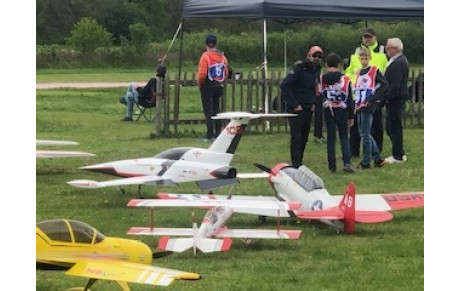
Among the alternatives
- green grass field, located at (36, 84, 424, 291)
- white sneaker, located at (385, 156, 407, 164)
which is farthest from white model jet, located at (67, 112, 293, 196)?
white sneaker, located at (385, 156, 407, 164)

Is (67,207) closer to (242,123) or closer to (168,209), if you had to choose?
(168,209)

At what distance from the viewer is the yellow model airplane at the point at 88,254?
6195mm

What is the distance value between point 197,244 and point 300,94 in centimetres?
596

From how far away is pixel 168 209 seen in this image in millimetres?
10836

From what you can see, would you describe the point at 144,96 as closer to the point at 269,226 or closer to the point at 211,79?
the point at 211,79

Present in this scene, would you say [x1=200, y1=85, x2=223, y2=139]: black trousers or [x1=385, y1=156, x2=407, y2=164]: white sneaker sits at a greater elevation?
[x1=200, y1=85, x2=223, y2=139]: black trousers

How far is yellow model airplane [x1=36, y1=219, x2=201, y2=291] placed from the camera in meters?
6.20

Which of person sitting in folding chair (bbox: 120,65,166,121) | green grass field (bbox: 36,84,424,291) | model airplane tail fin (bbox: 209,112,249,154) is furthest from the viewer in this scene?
person sitting in folding chair (bbox: 120,65,166,121)

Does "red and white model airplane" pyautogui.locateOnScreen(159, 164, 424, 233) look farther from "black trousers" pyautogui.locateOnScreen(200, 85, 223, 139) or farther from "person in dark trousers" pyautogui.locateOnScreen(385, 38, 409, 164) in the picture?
"black trousers" pyautogui.locateOnScreen(200, 85, 223, 139)

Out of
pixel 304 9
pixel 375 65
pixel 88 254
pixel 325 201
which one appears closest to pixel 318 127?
pixel 375 65

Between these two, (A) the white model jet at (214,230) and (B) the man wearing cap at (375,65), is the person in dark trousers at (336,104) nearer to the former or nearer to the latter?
(B) the man wearing cap at (375,65)

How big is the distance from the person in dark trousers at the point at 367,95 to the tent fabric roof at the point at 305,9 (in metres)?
5.00

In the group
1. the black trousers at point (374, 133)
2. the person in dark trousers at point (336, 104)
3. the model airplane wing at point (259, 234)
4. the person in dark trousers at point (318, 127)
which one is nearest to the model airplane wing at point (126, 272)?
the model airplane wing at point (259, 234)

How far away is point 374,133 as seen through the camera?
15.6 meters
